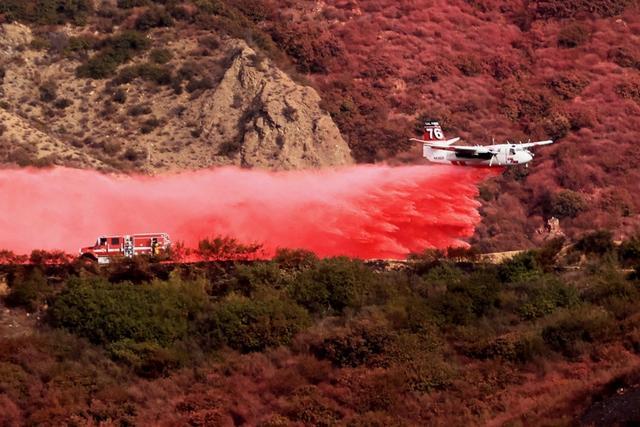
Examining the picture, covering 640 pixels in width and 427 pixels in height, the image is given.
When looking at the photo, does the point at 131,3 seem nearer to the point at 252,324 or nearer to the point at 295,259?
the point at 295,259

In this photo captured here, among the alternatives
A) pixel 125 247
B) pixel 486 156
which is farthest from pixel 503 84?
pixel 125 247

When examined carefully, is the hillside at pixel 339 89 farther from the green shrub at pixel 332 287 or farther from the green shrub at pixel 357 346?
the green shrub at pixel 357 346

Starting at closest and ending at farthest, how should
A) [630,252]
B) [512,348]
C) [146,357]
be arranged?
[512,348] < [146,357] < [630,252]

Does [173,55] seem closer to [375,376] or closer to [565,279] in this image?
[565,279]

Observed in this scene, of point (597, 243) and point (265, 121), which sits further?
point (265, 121)

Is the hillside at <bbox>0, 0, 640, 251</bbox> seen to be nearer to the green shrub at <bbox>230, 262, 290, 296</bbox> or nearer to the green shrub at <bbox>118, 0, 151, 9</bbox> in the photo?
the green shrub at <bbox>118, 0, 151, 9</bbox>

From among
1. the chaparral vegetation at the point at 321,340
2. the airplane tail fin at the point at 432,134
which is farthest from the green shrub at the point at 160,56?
the chaparral vegetation at the point at 321,340

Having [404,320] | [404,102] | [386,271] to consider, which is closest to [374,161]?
[404,102]
